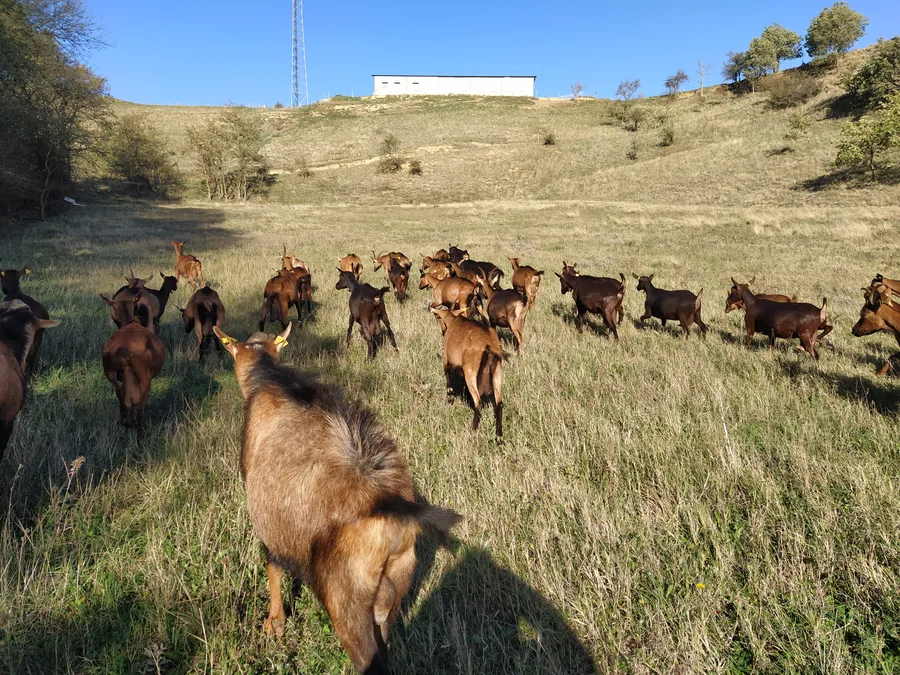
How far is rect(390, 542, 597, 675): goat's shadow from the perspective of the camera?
271cm

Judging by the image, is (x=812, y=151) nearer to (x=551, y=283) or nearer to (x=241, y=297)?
(x=551, y=283)

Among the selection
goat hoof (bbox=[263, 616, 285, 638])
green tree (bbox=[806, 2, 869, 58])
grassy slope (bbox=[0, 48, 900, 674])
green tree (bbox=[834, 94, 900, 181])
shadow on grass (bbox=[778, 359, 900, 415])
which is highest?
green tree (bbox=[806, 2, 869, 58])

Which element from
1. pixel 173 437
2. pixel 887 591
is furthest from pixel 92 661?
pixel 887 591

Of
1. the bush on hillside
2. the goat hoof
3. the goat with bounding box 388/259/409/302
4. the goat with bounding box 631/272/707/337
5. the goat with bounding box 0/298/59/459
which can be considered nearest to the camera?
the goat hoof

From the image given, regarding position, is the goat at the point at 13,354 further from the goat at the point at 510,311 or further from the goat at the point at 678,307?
the goat at the point at 678,307

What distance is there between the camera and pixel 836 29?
Result: 67125 millimetres

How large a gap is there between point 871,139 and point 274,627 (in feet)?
140

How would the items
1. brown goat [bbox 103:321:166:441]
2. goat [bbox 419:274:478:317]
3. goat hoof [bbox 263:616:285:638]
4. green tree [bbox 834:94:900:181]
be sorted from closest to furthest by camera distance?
1. goat hoof [bbox 263:616:285:638]
2. brown goat [bbox 103:321:166:441]
3. goat [bbox 419:274:478:317]
4. green tree [bbox 834:94:900:181]

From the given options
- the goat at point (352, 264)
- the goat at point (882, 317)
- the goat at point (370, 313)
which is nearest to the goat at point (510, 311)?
the goat at point (370, 313)

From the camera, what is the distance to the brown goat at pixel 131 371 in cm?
517

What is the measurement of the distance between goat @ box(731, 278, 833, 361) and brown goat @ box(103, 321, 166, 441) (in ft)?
30.5

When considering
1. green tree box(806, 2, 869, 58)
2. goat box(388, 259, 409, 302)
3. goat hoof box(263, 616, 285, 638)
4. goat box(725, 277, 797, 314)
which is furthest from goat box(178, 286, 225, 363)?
green tree box(806, 2, 869, 58)

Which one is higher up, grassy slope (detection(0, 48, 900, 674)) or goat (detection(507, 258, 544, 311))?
goat (detection(507, 258, 544, 311))

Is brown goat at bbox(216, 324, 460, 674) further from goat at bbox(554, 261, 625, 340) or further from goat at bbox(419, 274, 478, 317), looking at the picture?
→ goat at bbox(554, 261, 625, 340)
